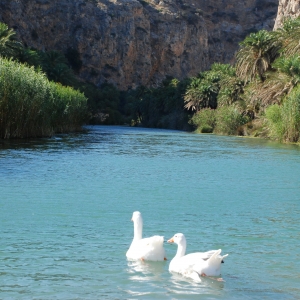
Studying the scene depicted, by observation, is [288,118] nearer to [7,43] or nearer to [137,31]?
[7,43]

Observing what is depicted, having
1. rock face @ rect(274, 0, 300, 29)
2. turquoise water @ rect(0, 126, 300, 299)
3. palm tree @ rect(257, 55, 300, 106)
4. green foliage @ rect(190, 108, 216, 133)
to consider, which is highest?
rock face @ rect(274, 0, 300, 29)

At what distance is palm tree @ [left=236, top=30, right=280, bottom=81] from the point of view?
207 feet

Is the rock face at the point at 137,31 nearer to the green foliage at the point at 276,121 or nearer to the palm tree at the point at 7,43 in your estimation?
the palm tree at the point at 7,43

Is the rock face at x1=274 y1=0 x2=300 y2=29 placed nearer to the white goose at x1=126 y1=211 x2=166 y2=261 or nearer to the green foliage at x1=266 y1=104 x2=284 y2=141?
the green foliage at x1=266 y1=104 x2=284 y2=141

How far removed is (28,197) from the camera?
714 inches

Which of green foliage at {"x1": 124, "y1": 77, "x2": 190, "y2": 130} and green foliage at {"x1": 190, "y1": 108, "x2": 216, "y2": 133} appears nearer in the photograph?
green foliage at {"x1": 190, "y1": 108, "x2": 216, "y2": 133}

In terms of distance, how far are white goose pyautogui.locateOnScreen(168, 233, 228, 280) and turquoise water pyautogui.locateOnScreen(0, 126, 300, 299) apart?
6.5 inches

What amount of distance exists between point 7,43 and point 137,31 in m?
86.8

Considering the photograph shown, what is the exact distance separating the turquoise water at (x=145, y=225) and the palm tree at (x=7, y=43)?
3084 cm

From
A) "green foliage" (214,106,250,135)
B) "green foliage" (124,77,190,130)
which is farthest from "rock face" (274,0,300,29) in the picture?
"green foliage" (214,106,250,135)

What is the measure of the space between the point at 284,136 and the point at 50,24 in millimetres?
95421

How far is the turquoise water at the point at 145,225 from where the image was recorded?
31.5 ft

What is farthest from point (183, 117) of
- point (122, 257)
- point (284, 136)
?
point (122, 257)

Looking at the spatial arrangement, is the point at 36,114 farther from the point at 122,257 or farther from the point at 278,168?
the point at 122,257
